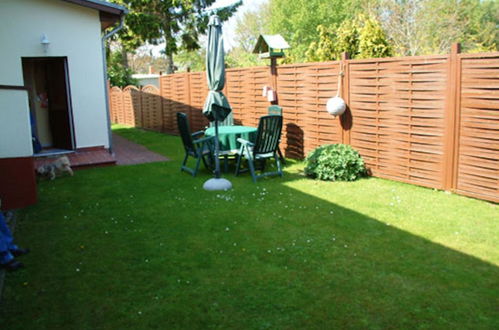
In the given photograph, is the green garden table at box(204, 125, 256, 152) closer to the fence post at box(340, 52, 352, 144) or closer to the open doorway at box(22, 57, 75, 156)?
the fence post at box(340, 52, 352, 144)

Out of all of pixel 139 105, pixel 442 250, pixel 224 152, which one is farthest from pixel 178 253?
pixel 139 105

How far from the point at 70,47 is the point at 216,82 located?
156 inches

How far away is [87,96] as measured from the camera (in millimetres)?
10109

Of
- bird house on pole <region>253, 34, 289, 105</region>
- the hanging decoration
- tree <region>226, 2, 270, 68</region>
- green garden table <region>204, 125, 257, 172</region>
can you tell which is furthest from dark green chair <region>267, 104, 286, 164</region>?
tree <region>226, 2, 270, 68</region>

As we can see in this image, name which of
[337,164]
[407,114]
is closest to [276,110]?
[337,164]

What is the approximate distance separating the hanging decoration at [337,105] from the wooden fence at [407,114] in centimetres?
8

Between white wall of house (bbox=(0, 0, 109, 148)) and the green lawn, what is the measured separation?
10.6ft

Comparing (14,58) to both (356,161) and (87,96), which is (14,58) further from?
(356,161)

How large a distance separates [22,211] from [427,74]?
5.90 m

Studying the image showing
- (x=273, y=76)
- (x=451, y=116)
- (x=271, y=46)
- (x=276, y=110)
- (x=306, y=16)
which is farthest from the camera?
(x=306, y=16)

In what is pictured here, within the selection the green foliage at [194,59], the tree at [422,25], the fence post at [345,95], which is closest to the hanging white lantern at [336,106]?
the fence post at [345,95]

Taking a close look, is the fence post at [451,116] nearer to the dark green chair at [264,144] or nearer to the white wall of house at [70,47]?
Result: the dark green chair at [264,144]

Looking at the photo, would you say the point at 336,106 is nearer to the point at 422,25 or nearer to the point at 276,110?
the point at 276,110

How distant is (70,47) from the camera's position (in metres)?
9.80
